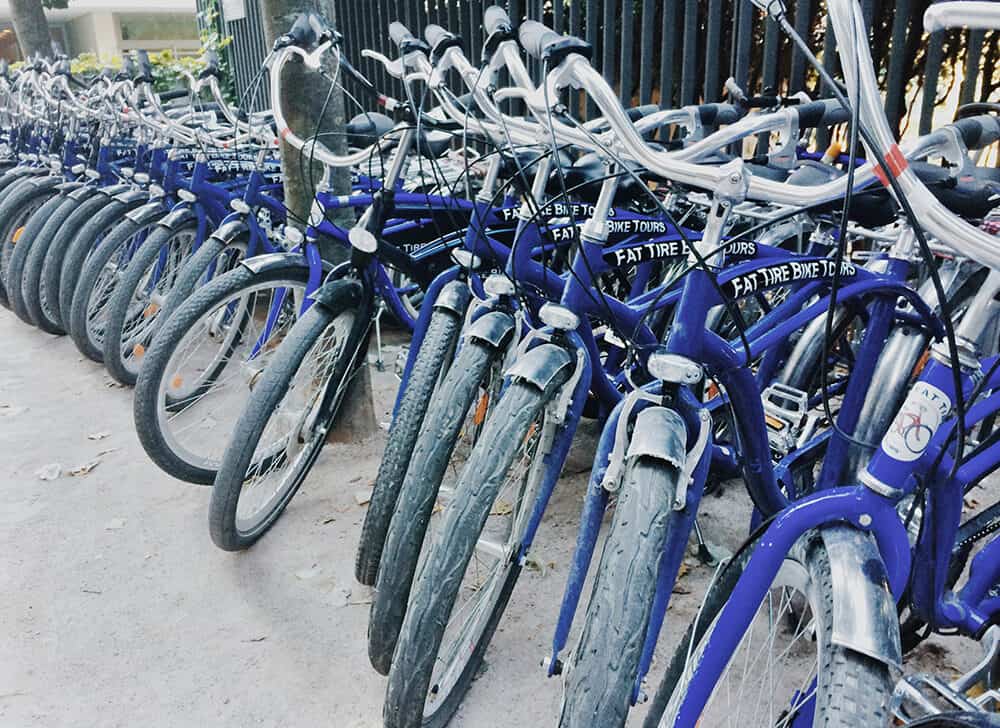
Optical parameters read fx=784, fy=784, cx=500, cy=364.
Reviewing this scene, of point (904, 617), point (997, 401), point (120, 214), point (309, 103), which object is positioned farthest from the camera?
point (120, 214)

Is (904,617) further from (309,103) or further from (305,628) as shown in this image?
(309,103)

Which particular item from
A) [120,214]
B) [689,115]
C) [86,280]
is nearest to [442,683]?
[689,115]

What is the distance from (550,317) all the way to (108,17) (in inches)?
1063

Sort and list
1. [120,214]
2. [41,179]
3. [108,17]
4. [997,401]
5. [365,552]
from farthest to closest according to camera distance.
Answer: [108,17] < [41,179] < [120,214] < [365,552] < [997,401]

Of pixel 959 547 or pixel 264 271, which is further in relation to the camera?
pixel 264 271

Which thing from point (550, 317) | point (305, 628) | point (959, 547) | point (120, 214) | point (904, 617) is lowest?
point (305, 628)

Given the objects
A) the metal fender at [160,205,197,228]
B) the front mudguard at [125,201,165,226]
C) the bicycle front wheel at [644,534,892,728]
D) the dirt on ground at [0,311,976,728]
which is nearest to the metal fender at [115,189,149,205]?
the front mudguard at [125,201,165,226]

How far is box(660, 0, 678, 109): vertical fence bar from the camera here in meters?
4.04

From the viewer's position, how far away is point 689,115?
2.33 metres

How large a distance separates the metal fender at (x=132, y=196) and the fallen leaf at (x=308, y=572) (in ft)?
8.46

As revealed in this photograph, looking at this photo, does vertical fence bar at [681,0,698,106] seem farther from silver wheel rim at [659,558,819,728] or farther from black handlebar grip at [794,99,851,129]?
silver wheel rim at [659,558,819,728]

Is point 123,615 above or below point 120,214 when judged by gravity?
below

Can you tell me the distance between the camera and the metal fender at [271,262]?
8.96ft

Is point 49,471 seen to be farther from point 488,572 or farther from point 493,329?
point 493,329
